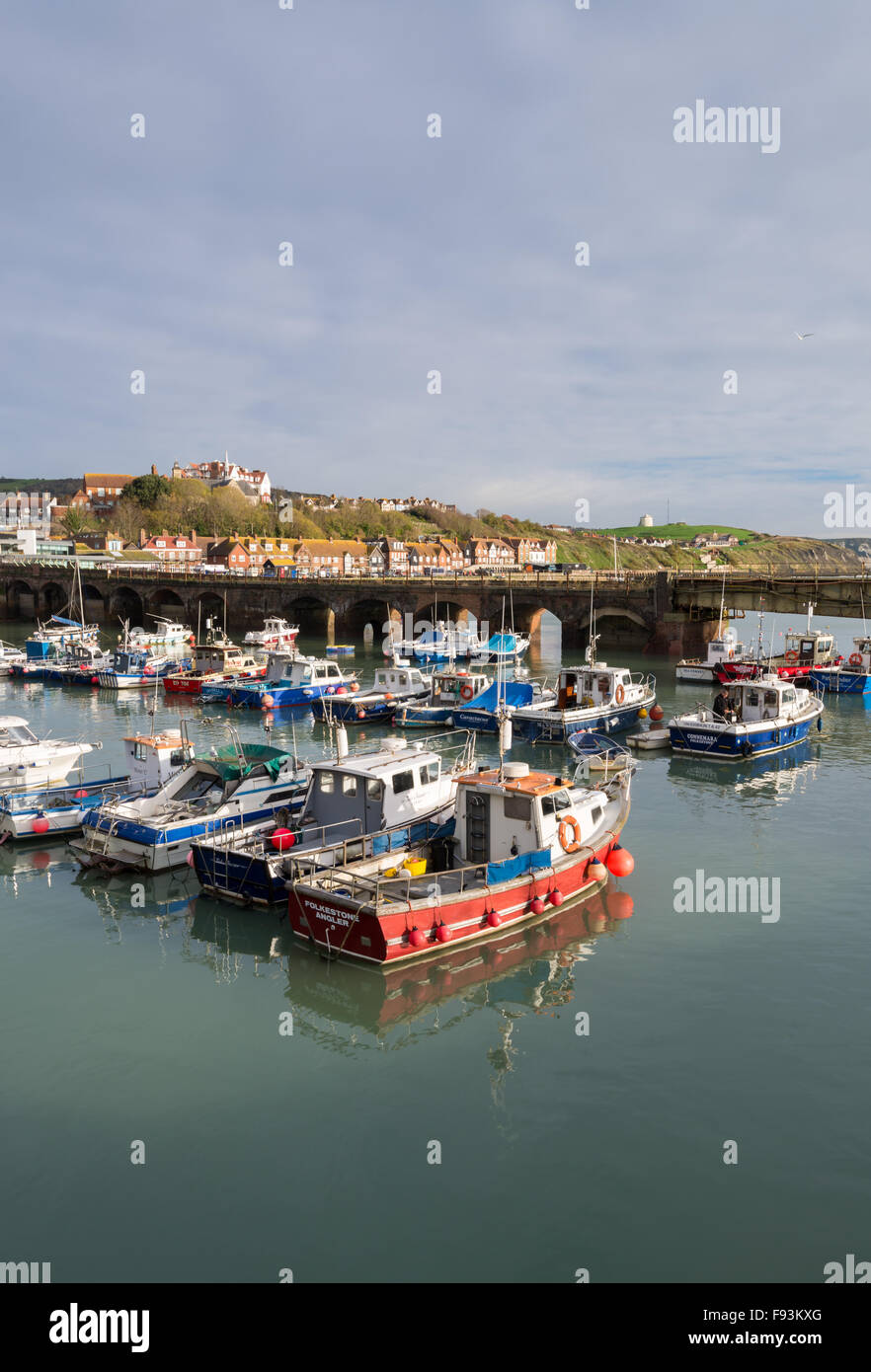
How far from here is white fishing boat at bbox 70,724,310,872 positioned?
81.6ft

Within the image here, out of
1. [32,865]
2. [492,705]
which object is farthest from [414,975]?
[492,705]

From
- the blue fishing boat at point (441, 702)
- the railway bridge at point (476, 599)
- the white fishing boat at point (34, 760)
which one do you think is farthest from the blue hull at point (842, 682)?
the white fishing boat at point (34, 760)

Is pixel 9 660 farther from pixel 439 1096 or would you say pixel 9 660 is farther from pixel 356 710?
pixel 439 1096

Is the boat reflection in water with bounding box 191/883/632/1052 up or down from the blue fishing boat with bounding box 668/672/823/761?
down

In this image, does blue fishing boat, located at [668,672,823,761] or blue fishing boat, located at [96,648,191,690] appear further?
blue fishing boat, located at [96,648,191,690]

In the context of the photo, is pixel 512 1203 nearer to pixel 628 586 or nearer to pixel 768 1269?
pixel 768 1269

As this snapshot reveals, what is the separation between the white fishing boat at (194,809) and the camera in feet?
81.6

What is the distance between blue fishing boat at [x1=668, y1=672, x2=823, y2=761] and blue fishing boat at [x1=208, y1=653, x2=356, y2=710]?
76.5 ft

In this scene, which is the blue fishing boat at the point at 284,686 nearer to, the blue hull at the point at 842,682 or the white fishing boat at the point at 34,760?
the white fishing boat at the point at 34,760

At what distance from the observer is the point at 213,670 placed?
213ft

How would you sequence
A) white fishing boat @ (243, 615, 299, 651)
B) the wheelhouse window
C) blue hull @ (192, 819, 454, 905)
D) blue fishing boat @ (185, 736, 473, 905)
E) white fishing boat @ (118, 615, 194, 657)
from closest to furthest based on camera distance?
1. the wheelhouse window
2. blue hull @ (192, 819, 454, 905)
3. blue fishing boat @ (185, 736, 473, 905)
4. white fishing boat @ (243, 615, 299, 651)
5. white fishing boat @ (118, 615, 194, 657)

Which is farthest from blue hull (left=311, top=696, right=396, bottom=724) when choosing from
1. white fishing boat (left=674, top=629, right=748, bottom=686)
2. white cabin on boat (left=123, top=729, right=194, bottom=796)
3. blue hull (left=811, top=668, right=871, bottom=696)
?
blue hull (left=811, top=668, right=871, bottom=696)

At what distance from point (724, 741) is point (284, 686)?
1123 inches

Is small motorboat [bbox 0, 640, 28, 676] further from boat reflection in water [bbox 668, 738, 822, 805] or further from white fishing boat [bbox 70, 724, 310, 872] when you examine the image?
boat reflection in water [bbox 668, 738, 822, 805]
